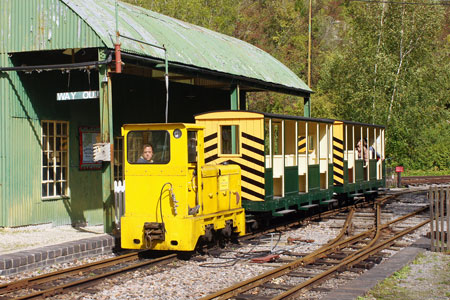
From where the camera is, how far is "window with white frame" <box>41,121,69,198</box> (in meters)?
14.4

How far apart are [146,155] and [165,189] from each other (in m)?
0.69

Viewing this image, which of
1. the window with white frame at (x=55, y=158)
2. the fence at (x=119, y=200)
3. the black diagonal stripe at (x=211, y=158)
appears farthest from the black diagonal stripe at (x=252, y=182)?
the window with white frame at (x=55, y=158)

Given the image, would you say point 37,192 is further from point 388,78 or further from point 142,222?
point 388,78

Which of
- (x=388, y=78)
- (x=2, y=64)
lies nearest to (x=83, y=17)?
(x=2, y=64)

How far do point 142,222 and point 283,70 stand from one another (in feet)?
47.9

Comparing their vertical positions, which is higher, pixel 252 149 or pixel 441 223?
pixel 252 149

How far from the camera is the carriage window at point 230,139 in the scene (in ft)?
44.8

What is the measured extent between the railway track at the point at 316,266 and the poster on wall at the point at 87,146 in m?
6.12

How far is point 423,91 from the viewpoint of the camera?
35.8 meters

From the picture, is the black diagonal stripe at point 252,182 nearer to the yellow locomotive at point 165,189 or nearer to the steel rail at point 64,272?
the yellow locomotive at point 165,189

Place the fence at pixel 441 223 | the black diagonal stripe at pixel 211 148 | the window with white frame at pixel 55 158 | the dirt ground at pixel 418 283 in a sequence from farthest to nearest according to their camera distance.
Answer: the window with white frame at pixel 55 158 → the black diagonal stripe at pixel 211 148 → the fence at pixel 441 223 → the dirt ground at pixel 418 283

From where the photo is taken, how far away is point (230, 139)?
1386cm

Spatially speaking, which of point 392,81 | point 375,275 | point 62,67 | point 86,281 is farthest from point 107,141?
point 392,81

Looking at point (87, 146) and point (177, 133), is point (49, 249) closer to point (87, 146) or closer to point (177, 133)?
point (177, 133)
